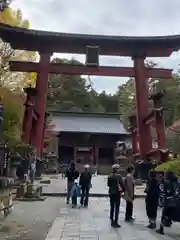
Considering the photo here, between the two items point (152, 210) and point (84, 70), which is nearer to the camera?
point (152, 210)

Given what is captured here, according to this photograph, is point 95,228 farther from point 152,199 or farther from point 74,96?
point 74,96

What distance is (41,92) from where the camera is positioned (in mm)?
21594

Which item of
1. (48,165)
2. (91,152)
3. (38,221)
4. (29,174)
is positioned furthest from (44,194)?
(91,152)

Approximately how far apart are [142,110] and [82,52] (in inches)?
200

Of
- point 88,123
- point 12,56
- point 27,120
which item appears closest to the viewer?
point 27,120

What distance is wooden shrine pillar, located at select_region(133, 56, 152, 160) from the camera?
21.7 metres

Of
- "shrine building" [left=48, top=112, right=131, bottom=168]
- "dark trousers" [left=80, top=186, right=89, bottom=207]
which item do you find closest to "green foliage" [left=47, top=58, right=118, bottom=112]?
"shrine building" [left=48, top=112, right=131, bottom=168]

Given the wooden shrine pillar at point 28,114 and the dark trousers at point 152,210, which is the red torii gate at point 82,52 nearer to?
the wooden shrine pillar at point 28,114

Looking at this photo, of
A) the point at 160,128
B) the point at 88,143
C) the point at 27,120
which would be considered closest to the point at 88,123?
the point at 88,143

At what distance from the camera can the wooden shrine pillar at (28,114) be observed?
66.1ft

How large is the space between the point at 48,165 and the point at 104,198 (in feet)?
66.9

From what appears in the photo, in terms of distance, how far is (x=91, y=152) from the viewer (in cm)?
4322

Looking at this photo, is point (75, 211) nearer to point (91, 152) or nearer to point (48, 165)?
point (48, 165)

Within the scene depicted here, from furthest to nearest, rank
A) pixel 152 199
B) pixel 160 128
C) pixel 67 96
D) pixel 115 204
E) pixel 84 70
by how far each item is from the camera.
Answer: pixel 67 96 → pixel 84 70 → pixel 160 128 → pixel 115 204 → pixel 152 199
